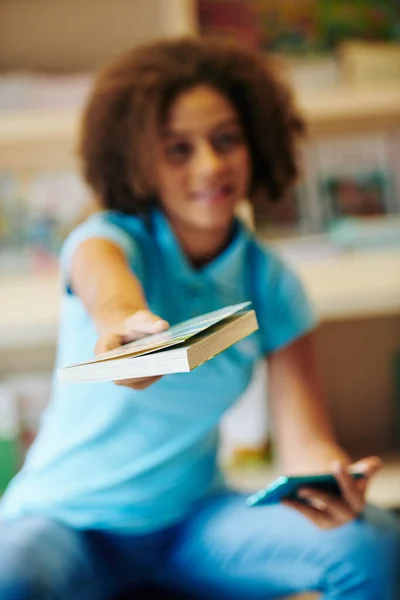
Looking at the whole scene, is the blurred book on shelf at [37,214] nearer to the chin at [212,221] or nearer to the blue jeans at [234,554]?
the chin at [212,221]

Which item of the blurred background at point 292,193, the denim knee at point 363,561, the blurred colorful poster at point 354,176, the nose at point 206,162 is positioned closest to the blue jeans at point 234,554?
the denim knee at point 363,561

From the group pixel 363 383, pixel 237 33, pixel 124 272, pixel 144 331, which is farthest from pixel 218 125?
pixel 363 383

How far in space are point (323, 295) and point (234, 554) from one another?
654 millimetres

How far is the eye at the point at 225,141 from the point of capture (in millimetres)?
1034

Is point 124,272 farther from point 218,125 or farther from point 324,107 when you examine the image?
point 324,107

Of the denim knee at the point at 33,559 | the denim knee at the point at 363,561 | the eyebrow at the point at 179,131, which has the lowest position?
the denim knee at the point at 363,561

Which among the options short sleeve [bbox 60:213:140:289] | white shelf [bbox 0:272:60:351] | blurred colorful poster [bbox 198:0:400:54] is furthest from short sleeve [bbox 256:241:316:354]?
blurred colorful poster [bbox 198:0:400:54]

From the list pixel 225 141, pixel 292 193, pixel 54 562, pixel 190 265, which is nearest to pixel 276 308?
pixel 190 265

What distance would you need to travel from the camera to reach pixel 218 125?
102 centimetres

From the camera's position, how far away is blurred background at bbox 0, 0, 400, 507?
150 cm

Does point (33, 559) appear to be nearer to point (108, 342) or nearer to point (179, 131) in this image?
point (108, 342)

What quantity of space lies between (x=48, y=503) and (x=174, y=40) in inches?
28.2

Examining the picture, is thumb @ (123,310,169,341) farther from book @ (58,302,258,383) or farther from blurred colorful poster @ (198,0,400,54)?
blurred colorful poster @ (198,0,400,54)

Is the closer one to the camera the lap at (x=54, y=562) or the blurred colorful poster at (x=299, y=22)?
the lap at (x=54, y=562)
